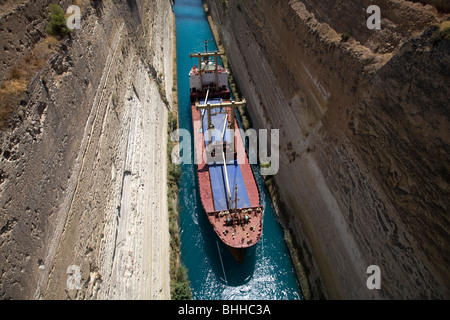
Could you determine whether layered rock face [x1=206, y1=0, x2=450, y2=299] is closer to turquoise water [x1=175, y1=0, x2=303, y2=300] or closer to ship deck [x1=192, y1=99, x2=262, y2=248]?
turquoise water [x1=175, y1=0, x2=303, y2=300]

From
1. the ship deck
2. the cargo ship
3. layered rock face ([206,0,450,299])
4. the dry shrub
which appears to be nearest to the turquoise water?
the cargo ship

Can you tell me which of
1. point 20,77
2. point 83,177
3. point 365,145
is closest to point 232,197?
point 365,145

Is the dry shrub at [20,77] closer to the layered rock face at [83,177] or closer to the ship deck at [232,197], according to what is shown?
the layered rock face at [83,177]

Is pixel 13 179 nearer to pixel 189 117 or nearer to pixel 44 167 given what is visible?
pixel 44 167

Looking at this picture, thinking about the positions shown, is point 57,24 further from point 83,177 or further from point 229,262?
point 229,262

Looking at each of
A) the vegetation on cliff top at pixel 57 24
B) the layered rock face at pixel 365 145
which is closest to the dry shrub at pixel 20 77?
the vegetation on cliff top at pixel 57 24

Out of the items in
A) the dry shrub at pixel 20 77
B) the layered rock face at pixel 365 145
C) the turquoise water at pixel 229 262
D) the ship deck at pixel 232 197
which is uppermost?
the dry shrub at pixel 20 77
